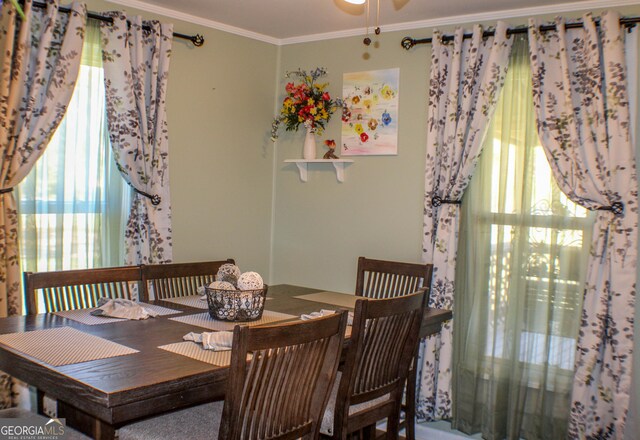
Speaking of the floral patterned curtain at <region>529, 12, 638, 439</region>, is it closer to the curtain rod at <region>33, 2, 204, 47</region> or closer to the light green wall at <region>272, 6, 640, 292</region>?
the light green wall at <region>272, 6, 640, 292</region>

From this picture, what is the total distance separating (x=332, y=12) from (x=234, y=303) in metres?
1.96

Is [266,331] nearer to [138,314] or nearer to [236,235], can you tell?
[138,314]

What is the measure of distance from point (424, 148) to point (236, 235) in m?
1.36

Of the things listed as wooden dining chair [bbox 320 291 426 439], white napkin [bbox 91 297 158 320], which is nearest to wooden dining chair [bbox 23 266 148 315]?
white napkin [bbox 91 297 158 320]

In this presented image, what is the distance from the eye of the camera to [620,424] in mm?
2885

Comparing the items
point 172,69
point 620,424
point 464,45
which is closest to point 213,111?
point 172,69

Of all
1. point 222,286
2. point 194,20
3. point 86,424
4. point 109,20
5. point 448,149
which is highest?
point 194,20

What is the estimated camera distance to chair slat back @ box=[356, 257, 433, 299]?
3082 mm

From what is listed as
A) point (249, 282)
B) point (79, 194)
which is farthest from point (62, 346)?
point (79, 194)

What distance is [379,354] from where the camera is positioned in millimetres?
2227

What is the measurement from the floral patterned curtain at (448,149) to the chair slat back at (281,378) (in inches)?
64.7

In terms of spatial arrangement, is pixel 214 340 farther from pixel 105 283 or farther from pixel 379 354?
pixel 105 283

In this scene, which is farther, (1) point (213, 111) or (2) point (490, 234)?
(1) point (213, 111)

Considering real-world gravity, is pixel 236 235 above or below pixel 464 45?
below
